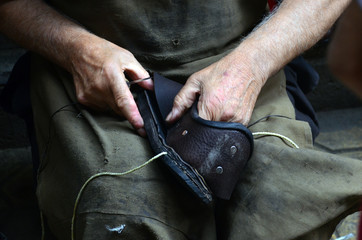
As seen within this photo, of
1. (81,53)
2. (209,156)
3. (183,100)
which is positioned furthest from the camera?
(81,53)

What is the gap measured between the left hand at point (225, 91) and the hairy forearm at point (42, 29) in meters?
0.31

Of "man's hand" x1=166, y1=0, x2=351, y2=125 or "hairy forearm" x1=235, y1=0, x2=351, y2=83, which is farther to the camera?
"hairy forearm" x1=235, y1=0, x2=351, y2=83

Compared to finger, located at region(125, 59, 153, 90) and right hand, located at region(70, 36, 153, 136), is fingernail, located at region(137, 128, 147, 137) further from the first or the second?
finger, located at region(125, 59, 153, 90)

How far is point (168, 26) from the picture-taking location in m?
1.17

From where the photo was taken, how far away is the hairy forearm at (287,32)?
3.60 ft

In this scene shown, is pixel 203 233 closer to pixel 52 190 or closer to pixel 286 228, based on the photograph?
pixel 286 228

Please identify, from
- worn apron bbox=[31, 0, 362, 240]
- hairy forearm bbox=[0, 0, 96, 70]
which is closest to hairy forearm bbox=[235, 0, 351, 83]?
worn apron bbox=[31, 0, 362, 240]

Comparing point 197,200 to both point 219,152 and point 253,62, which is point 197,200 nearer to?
point 219,152

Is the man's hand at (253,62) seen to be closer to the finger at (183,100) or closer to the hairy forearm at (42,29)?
the finger at (183,100)

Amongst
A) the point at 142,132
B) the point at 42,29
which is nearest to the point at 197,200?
the point at 142,132

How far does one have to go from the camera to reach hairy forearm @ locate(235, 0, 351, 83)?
110cm

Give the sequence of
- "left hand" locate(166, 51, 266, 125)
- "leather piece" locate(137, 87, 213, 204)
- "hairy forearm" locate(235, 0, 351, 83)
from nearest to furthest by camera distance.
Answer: "leather piece" locate(137, 87, 213, 204) < "left hand" locate(166, 51, 266, 125) < "hairy forearm" locate(235, 0, 351, 83)

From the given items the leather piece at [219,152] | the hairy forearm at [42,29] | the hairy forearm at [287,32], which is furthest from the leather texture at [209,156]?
the hairy forearm at [42,29]

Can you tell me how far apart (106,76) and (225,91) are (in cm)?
28
